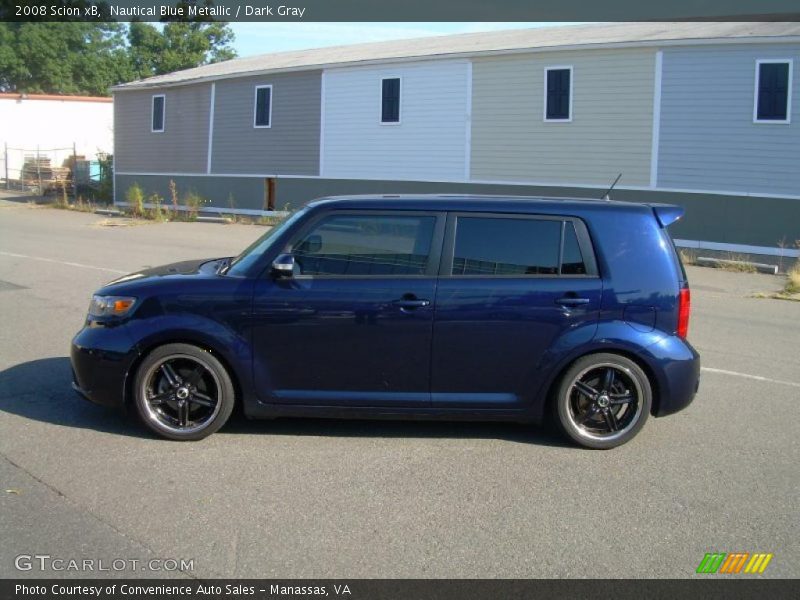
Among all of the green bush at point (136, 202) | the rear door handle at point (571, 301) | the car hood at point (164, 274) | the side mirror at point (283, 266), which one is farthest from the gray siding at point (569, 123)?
the side mirror at point (283, 266)

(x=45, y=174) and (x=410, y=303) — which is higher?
(x=45, y=174)

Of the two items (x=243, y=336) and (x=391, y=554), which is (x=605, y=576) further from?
(x=243, y=336)

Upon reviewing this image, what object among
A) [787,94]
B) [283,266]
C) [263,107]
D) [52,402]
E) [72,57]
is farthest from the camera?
[72,57]

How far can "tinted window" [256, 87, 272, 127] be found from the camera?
28250mm

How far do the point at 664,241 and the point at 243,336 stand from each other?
291cm


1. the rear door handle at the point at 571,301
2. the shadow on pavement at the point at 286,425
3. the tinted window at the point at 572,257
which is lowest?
the shadow on pavement at the point at 286,425

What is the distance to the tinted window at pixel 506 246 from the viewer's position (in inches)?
218

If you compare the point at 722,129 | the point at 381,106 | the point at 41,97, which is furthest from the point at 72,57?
the point at 722,129

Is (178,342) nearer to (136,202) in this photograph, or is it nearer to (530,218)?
(530,218)

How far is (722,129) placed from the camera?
64.8 ft

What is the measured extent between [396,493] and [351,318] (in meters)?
1.23

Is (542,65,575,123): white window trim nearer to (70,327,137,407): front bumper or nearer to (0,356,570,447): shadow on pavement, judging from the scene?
(0,356,570,447): shadow on pavement

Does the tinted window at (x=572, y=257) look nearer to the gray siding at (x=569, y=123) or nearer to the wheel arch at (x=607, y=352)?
the wheel arch at (x=607, y=352)

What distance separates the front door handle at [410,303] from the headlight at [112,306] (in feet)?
5.83
